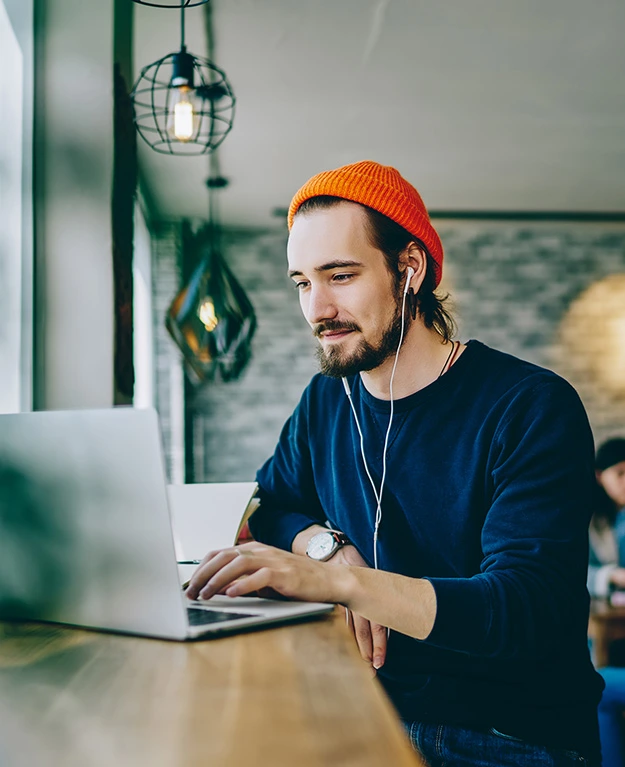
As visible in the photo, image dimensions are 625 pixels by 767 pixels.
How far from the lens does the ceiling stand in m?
2.91

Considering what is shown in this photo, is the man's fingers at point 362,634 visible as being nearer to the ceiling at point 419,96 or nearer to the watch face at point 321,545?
the watch face at point 321,545

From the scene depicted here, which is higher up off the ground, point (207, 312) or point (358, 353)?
point (207, 312)

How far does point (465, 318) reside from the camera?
5570mm

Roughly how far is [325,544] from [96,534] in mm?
496

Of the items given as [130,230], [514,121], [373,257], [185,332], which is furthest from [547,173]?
[373,257]

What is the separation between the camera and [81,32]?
2.27 m

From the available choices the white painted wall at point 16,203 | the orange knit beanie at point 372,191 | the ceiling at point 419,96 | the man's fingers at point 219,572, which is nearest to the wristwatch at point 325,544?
the man's fingers at point 219,572

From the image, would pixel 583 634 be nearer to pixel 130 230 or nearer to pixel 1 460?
pixel 1 460

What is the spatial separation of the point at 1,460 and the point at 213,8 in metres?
2.40

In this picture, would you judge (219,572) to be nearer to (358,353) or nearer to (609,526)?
(358,353)

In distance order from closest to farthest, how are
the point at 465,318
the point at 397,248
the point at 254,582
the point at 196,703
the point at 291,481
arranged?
the point at 196,703 → the point at 254,582 → the point at 397,248 → the point at 291,481 → the point at 465,318

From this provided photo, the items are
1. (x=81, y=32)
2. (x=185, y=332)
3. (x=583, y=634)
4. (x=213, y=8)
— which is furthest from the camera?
(x=185, y=332)

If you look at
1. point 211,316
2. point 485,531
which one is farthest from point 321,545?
point 211,316

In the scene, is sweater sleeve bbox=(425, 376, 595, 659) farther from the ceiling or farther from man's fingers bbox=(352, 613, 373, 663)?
the ceiling
